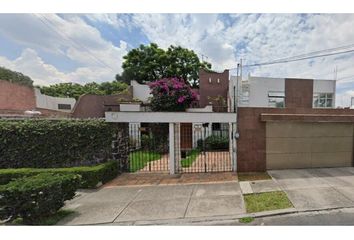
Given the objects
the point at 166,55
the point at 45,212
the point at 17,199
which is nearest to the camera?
the point at 17,199

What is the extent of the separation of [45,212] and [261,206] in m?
5.19

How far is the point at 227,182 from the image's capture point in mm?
7070

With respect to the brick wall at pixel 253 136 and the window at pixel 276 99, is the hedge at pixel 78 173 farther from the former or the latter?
the window at pixel 276 99

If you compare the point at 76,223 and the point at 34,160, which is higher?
the point at 34,160

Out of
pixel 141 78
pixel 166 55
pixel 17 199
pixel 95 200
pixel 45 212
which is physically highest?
pixel 166 55

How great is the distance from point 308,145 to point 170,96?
893 cm

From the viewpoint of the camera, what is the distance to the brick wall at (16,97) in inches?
539

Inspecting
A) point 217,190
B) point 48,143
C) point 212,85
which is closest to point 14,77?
point 48,143

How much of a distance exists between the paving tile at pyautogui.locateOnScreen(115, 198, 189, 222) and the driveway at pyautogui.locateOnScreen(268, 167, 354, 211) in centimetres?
295

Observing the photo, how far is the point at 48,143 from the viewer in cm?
800

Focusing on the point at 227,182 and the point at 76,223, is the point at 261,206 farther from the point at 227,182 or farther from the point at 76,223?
the point at 76,223

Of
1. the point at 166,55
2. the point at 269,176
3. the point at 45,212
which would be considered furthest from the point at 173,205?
the point at 166,55

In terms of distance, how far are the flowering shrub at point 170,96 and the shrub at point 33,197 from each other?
9.94 metres

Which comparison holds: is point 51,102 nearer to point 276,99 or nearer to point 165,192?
point 165,192
